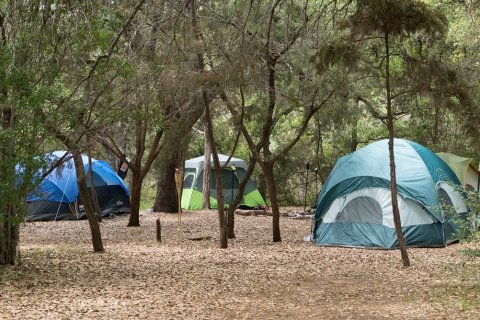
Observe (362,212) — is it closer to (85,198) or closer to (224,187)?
(85,198)

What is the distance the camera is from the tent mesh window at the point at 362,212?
1260 cm

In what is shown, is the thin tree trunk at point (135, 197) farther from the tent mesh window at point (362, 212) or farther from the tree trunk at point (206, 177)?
the tree trunk at point (206, 177)

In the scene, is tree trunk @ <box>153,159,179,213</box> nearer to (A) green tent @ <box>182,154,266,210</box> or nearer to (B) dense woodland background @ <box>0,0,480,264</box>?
(A) green tent @ <box>182,154,266,210</box>

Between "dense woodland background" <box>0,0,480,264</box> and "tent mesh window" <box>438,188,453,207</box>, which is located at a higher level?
"dense woodland background" <box>0,0,480,264</box>

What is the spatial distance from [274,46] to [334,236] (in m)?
3.89

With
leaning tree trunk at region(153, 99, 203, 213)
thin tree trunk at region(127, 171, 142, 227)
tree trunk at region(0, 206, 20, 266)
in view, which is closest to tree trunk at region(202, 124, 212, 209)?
leaning tree trunk at region(153, 99, 203, 213)

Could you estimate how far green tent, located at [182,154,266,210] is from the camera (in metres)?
22.1

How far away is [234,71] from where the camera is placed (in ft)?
35.0

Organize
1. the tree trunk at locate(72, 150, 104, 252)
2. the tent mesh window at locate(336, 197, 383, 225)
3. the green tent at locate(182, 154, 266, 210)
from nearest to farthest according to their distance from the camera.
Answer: the tree trunk at locate(72, 150, 104, 252) → the tent mesh window at locate(336, 197, 383, 225) → the green tent at locate(182, 154, 266, 210)

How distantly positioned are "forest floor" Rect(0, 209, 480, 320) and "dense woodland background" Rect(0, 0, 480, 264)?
97cm

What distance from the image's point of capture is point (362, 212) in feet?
41.9

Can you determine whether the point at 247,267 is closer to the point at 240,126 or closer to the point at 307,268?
the point at 307,268

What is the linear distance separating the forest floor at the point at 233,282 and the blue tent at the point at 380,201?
0.49 metres

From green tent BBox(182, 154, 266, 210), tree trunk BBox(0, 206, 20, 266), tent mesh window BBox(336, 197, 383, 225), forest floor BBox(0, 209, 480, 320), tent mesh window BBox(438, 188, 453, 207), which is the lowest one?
forest floor BBox(0, 209, 480, 320)
